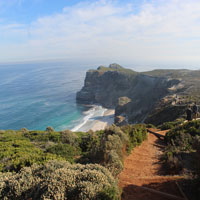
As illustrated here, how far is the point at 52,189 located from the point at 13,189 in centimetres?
195

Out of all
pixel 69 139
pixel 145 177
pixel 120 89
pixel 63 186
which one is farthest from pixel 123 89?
pixel 63 186

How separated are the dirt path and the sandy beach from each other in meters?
34.0

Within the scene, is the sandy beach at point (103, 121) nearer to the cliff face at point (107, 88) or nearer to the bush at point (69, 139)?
the cliff face at point (107, 88)

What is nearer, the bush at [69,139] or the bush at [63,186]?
the bush at [63,186]

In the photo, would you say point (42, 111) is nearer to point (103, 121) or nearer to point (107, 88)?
point (103, 121)

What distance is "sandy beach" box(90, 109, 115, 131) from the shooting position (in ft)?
158

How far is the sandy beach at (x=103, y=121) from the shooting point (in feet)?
158

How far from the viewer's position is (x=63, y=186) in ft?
16.5

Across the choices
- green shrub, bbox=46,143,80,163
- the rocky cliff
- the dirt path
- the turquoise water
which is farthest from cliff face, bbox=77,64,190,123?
green shrub, bbox=46,143,80,163

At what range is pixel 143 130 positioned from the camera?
17281 mm

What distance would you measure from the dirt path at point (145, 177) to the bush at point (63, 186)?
209cm

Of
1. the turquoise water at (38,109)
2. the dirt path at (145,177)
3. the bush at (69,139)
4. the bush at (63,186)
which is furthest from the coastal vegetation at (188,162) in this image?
the turquoise water at (38,109)

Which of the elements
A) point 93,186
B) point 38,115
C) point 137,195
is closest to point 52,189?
point 93,186

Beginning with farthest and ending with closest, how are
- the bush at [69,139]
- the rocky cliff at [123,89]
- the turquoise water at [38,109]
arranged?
the rocky cliff at [123,89] < the turquoise water at [38,109] < the bush at [69,139]
